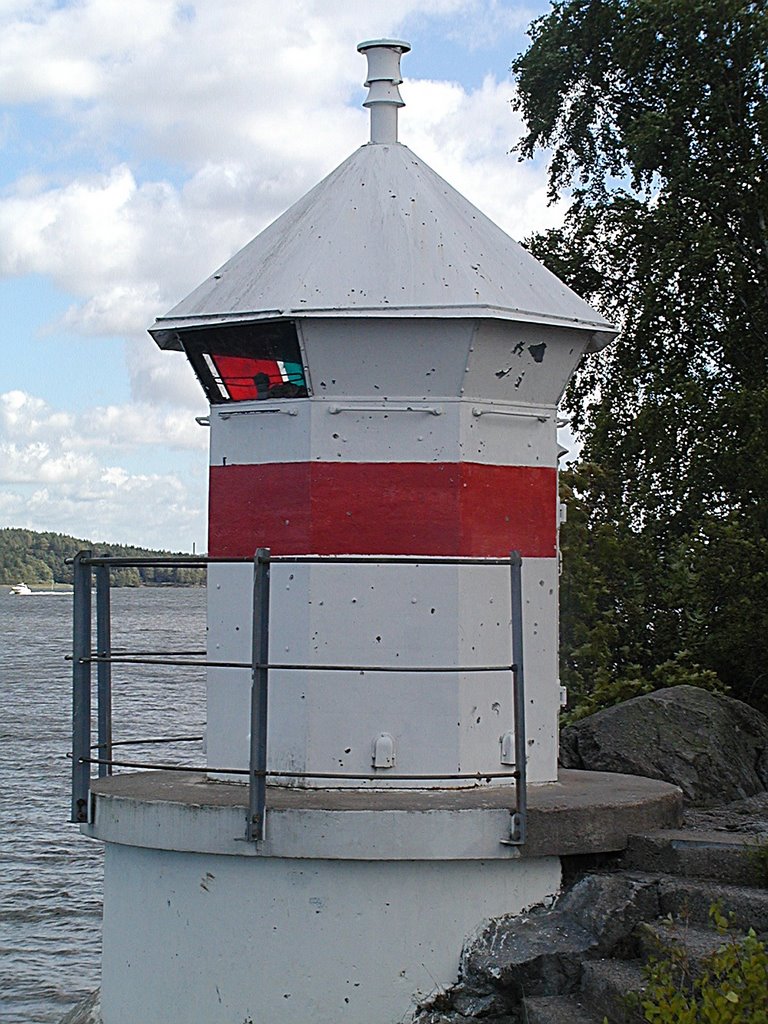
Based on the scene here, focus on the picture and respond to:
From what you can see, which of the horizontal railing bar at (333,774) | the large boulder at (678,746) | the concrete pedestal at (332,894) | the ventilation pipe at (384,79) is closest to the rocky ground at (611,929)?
the concrete pedestal at (332,894)

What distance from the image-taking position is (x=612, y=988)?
6.16m

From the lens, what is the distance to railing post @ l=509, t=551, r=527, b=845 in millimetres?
6758

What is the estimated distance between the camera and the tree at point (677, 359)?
12.6 meters

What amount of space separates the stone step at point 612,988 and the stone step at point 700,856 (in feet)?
2.11

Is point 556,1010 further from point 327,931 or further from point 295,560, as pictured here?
point 295,560

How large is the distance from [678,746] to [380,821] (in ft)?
9.13

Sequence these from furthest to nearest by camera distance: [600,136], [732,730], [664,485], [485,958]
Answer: [600,136]
[664,485]
[732,730]
[485,958]

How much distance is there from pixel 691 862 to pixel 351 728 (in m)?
1.68

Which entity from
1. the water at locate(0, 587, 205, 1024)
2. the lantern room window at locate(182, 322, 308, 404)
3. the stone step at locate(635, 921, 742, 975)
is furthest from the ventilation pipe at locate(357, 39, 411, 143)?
the water at locate(0, 587, 205, 1024)

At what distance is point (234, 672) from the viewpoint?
7.68 meters

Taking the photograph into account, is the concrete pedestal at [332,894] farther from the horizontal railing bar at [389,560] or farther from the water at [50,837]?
the water at [50,837]

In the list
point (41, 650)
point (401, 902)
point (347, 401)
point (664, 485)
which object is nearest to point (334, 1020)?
point (401, 902)

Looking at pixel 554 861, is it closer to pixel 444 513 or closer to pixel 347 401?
pixel 444 513

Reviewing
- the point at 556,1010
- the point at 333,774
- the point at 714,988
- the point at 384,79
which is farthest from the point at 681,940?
the point at 384,79
